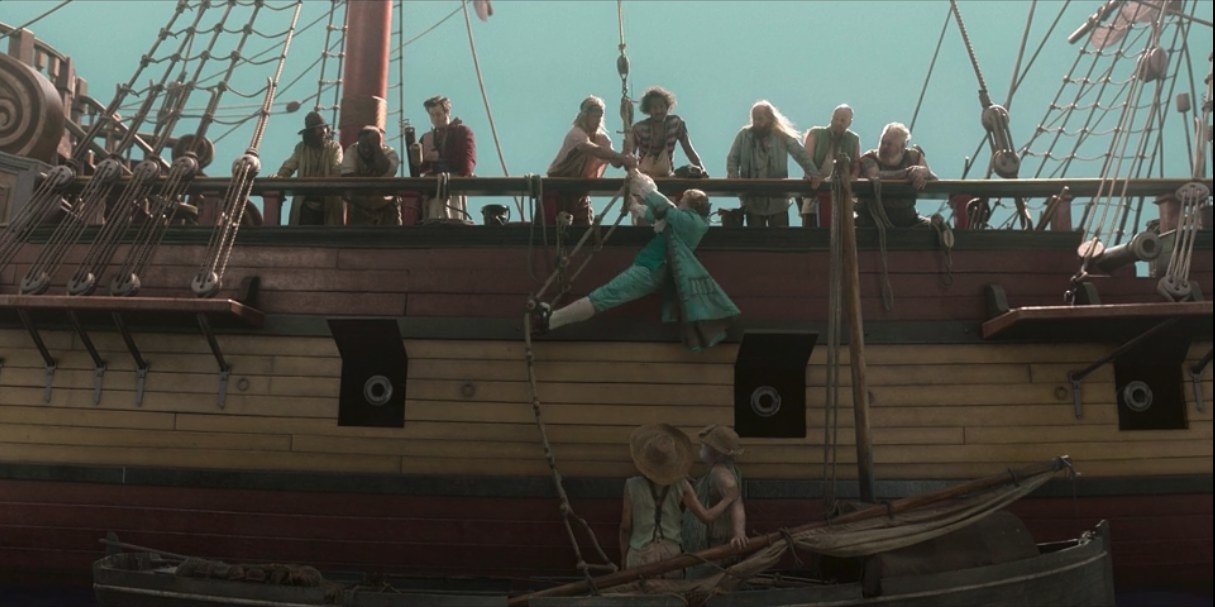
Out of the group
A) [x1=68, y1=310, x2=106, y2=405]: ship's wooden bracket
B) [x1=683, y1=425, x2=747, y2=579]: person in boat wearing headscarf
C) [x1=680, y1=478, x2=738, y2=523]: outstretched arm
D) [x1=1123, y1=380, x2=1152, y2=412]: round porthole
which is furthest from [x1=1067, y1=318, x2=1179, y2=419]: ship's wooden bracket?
[x1=68, y1=310, x2=106, y2=405]: ship's wooden bracket

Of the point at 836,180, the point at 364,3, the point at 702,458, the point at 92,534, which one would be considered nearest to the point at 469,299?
the point at 702,458

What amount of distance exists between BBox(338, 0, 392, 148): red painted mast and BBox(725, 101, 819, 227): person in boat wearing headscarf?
13.4ft

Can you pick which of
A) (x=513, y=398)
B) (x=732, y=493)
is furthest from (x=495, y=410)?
(x=732, y=493)

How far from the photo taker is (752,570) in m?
4.84

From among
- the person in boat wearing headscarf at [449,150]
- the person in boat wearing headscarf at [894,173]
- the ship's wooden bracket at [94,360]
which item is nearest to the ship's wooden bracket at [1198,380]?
the person in boat wearing headscarf at [894,173]

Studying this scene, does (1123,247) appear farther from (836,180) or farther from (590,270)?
(590,270)

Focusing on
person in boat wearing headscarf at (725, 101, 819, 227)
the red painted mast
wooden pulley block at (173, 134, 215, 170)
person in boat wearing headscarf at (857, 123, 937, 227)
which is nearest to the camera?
person in boat wearing headscarf at (857, 123, 937, 227)

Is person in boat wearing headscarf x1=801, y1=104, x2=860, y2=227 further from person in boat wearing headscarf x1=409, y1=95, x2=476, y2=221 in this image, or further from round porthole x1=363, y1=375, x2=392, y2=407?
round porthole x1=363, y1=375, x2=392, y2=407

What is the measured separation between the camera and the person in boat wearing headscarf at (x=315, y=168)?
6922 millimetres

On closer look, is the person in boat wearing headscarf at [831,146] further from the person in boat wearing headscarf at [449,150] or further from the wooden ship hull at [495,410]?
the person in boat wearing headscarf at [449,150]

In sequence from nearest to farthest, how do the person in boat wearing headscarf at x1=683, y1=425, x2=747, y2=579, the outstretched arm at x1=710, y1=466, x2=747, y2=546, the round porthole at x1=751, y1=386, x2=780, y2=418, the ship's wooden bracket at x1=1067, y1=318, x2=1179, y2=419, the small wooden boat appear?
the small wooden boat → the outstretched arm at x1=710, y1=466, x2=747, y2=546 → the person in boat wearing headscarf at x1=683, y1=425, x2=747, y2=579 → the ship's wooden bracket at x1=1067, y1=318, x2=1179, y2=419 → the round porthole at x1=751, y1=386, x2=780, y2=418

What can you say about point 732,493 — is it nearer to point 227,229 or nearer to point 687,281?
point 687,281

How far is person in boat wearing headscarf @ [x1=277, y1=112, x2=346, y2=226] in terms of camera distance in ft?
22.7

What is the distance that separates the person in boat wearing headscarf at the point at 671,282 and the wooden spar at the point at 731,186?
346 mm
